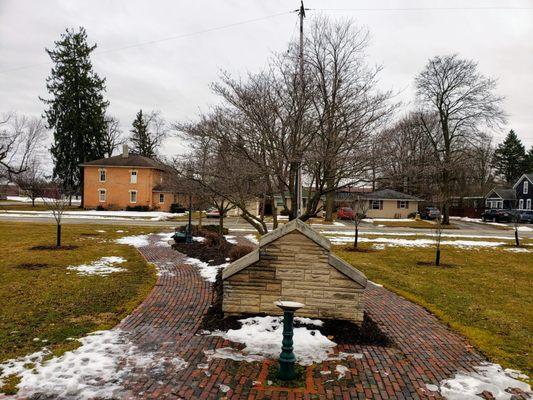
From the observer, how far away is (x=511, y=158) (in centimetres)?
7019

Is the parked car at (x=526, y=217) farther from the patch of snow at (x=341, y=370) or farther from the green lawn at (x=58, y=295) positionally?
the patch of snow at (x=341, y=370)

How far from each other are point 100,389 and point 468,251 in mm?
19407

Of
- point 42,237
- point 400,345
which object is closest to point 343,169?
point 400,345

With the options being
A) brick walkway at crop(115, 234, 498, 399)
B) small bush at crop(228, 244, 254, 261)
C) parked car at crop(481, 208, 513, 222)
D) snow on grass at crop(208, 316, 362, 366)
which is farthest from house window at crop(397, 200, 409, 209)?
snow on grass at crop(208, 316, 362, 366)

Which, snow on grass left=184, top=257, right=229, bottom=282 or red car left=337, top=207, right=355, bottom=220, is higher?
red car left=337, top=207, right=355, bottom=220

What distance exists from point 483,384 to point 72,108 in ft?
175

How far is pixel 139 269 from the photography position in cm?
1248

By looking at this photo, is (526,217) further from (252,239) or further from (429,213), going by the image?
(252,239)

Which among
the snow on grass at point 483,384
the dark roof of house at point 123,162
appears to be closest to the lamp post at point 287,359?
the snow on grass at point 483,384

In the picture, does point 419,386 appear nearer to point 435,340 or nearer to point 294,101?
point 435,340

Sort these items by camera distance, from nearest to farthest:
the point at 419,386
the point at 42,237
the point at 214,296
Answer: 1. the point at 419,386
2. the point at 214,296
3. the point at 42,237

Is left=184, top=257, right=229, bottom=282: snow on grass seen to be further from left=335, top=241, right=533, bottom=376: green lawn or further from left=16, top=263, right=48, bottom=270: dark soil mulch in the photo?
left=335, top=241, right=533, bottom=376: green lawn

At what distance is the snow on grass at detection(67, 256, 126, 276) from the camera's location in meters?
11.8

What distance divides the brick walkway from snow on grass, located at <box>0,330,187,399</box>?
19 centimetres
